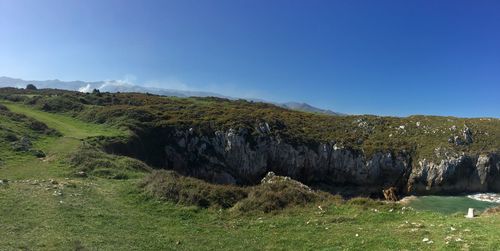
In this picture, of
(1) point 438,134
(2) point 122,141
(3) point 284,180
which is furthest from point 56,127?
(1) point 438,134

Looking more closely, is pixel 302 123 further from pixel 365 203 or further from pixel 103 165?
pixel 365 203

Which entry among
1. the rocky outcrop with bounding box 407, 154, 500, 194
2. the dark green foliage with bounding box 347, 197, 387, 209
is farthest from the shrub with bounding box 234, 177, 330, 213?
the rocky outcrop with bounding box 407, 154, 500, 194

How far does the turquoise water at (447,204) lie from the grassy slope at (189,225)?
148ft

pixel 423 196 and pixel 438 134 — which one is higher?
pixel 438 134

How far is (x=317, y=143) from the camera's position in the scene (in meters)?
81.2

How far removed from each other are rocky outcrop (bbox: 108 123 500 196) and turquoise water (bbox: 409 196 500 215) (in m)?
5.45

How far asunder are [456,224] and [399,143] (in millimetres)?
72093

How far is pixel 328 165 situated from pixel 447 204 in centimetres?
2208

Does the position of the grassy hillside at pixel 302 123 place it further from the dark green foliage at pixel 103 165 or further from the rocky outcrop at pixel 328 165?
the dark green foliage at pixel 103 165

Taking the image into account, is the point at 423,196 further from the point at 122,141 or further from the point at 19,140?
the point at 19,140

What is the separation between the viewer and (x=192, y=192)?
25.1 m

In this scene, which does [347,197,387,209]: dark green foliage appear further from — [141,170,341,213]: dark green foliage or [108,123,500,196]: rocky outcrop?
[108,123,500,196]: rocky outcrop

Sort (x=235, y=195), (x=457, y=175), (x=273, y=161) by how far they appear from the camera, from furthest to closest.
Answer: (x=457, y=175), (x=273, y=161), (x=235, y=195)

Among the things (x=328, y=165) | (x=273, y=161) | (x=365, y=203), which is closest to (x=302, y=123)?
(x=328, y=165)
